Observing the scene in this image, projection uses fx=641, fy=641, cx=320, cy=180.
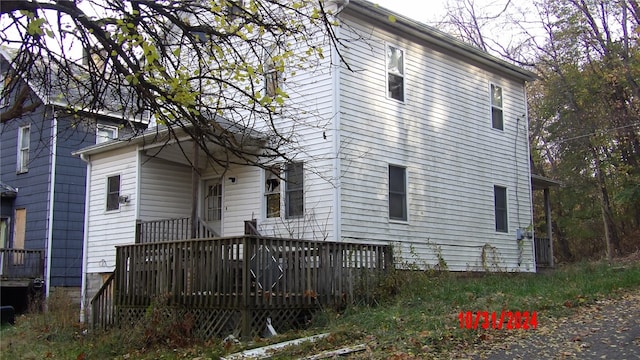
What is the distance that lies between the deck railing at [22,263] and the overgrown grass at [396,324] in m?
6.34

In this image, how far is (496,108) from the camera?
18.9 m

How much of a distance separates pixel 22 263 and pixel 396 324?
15086mm

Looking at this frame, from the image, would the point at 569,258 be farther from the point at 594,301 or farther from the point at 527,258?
the point at 594,301

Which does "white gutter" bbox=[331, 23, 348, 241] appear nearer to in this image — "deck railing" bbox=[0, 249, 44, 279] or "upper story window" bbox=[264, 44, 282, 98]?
"upper story window" bbox=[264, 44, 282, 98]

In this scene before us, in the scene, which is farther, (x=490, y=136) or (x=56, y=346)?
(x=490, y=136)

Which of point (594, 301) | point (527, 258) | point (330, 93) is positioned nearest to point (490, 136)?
point (527, 258)

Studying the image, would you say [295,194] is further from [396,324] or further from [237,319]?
[396,324]

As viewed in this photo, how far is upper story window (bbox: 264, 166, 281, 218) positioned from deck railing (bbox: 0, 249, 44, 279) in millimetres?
9637

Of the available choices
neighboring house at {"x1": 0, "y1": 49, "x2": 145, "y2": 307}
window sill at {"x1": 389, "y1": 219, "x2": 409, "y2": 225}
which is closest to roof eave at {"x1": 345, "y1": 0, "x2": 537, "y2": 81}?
window sill at {"x1": 389, "y1": 219, "x2": 409, "y2": 225}

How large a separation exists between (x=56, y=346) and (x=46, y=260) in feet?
28.5

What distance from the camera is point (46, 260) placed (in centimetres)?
2045

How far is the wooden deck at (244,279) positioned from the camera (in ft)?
36.1

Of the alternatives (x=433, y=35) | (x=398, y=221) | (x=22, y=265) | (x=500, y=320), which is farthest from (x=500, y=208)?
(x=22, y=265)

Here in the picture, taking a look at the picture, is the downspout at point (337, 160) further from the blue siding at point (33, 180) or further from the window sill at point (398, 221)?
the blue siding at point (33, 180)
